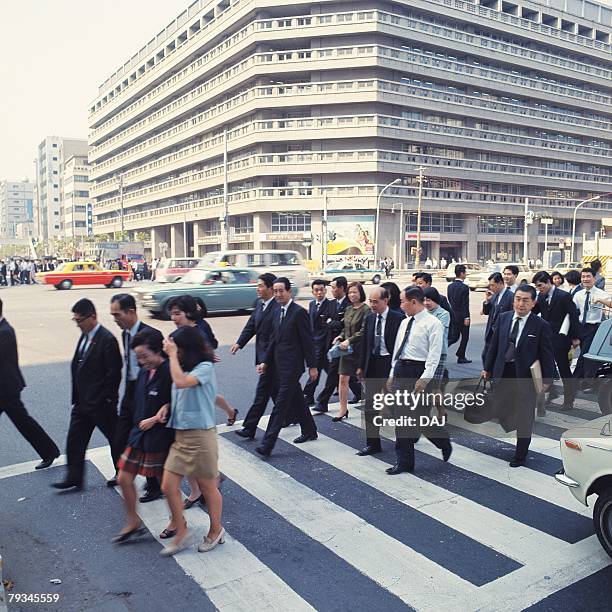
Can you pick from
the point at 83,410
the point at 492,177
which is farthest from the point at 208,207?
the point at 83,410

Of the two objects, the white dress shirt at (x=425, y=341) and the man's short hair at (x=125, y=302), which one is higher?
the man's short hair at (x=125, y=302)

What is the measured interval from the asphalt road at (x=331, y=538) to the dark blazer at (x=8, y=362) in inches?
35.2

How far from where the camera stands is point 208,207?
65.8 m

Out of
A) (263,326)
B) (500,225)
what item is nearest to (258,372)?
(263,326)

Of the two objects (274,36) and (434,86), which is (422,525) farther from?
(434,86)

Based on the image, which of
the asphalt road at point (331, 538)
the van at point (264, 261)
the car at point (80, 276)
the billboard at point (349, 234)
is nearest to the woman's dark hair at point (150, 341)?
the asphalt road at point (331, 538)

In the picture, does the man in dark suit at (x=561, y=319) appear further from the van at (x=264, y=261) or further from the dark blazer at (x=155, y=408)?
the van at (x=264, y=261)

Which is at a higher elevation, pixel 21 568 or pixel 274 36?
pixel 274 36

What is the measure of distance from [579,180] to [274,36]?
4116 cm

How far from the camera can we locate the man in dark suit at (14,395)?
220 inches

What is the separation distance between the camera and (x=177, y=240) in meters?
76.1

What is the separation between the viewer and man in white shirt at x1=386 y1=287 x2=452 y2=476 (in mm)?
5738

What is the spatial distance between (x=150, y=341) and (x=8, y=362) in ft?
7.19

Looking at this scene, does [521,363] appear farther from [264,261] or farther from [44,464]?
[264,261]
